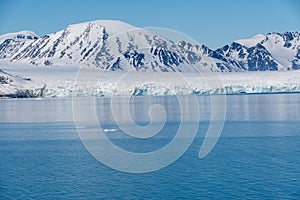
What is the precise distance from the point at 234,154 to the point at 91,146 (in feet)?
39.9

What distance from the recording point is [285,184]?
24.6 metres

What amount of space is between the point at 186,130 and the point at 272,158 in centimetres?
1905

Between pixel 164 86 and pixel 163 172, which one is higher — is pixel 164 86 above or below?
above

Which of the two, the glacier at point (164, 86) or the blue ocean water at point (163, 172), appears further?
the glacier at point (164, 86)

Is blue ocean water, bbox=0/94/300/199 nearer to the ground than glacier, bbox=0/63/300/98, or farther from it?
nearer to the ground

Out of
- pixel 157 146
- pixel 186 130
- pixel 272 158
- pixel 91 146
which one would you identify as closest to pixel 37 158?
pixel 91 146

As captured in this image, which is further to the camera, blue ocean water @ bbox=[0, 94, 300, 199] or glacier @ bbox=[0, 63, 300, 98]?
glacier @ bbox=[0, 63, 300, 98]

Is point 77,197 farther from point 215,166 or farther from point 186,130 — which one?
point 186,130

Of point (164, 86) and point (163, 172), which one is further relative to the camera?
point (164, 86)

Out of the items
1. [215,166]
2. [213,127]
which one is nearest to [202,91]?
[213,127]

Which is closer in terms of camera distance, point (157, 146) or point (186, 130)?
point (157, 146)

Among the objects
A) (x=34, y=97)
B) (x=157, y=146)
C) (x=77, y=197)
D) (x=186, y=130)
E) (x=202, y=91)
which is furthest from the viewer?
(x=34, y=97)

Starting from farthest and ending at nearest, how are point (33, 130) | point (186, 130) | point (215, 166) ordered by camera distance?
point (33, 130) < point (186, 130) < point (215, 166)

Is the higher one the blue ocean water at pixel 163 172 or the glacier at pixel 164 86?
the glacier at pixel 164 86
